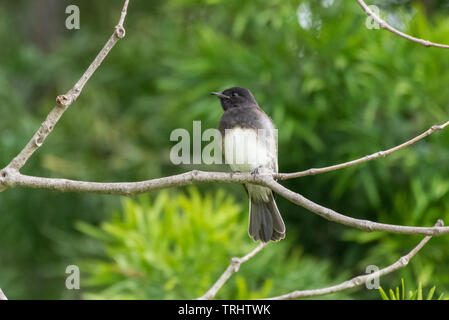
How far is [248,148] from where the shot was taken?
2.56m

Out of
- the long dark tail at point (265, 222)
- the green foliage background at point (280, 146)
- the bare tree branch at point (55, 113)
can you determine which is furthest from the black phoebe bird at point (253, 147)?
the bare tree branch at point (55, 113)

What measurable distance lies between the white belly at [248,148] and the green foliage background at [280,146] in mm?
540

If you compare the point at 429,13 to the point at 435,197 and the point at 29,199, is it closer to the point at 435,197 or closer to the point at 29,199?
the point at 435,197

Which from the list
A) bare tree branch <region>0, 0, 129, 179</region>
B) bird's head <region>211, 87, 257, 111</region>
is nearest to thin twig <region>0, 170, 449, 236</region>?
bare tree branch <region>0, 0, 129, 179</region>

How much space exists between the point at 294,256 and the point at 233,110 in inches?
52.3

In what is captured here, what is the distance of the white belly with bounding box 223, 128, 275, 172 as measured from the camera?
2.56 metres

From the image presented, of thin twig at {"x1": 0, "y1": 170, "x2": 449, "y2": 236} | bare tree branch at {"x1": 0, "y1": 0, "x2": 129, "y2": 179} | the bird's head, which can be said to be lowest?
thin twig at {"x1": 0, "y1": 170, "x2": 449, "y2": 236}

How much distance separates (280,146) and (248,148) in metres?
1.32

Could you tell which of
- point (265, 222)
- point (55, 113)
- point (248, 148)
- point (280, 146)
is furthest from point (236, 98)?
point (55, 113)

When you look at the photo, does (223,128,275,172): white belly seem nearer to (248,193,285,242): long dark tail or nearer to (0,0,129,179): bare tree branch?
(248,193,285,242): long dark tail

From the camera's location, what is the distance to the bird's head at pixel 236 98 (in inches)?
109

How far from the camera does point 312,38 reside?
3734 mm

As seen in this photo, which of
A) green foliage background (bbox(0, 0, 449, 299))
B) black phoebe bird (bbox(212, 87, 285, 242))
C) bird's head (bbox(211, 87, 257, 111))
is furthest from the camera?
green foliage background (bbox(0, 0, 449, 299))

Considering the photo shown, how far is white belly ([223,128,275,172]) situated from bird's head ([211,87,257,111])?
0.62 ft
